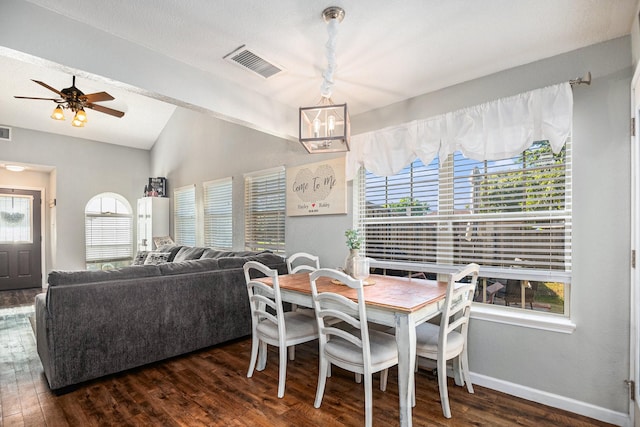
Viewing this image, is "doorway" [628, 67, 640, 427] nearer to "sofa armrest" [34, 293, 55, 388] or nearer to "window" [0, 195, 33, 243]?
"sofa armrest" [34, 293, 55, 388]

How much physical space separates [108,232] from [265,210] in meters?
4.44

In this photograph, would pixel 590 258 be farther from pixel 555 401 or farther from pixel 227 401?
pixel 227 401

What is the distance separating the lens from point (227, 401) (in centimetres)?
237

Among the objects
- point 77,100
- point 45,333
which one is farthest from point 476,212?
point 77,100

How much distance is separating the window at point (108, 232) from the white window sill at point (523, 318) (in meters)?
7.21

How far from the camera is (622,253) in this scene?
6.89 ft

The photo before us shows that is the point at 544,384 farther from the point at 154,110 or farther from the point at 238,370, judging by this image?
the point at 154,110

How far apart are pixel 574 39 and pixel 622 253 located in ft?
4.80

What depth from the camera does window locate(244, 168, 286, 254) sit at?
4.56 m

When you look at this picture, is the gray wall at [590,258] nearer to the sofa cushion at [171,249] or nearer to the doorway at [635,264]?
the doorway at [635,264]

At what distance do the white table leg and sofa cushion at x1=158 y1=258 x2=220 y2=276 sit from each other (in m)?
2.21

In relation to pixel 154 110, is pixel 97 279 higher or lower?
lower

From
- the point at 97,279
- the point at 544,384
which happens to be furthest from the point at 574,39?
the point at 97,279

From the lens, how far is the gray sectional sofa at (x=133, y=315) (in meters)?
2.47
